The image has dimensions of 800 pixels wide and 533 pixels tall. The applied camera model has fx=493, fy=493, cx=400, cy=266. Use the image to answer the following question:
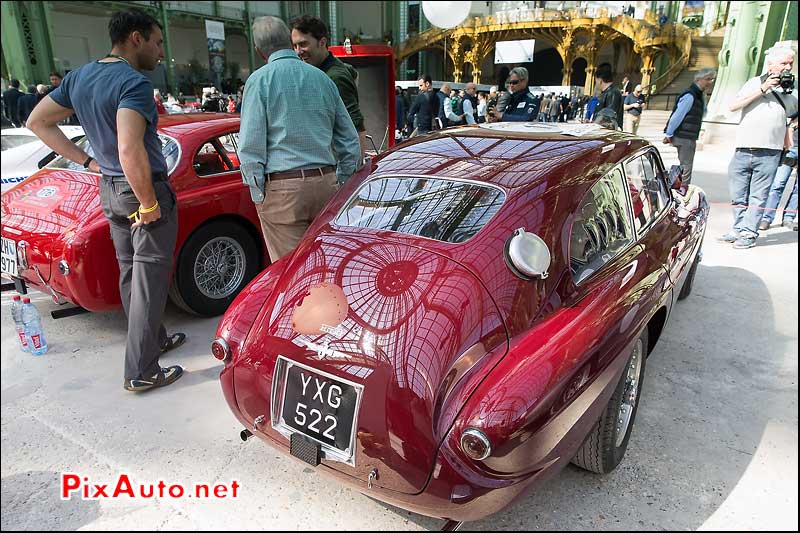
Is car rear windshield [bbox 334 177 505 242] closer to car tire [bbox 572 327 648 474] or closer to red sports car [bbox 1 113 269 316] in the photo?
car tire [bbox 572 327 648 474]

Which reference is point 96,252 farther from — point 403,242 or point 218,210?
point 403,242

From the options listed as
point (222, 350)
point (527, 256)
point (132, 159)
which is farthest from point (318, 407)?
point (132, 159)

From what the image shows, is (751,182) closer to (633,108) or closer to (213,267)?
(633,108)

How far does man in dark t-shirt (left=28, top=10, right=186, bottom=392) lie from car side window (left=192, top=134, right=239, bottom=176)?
0.95 m

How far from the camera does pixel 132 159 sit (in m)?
2.52

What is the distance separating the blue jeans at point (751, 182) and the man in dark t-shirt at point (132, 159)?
19.2 feet

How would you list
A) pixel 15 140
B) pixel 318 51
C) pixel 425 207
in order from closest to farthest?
1. pixel 425 207
2. pixel 318 51
3. pixel 15 140

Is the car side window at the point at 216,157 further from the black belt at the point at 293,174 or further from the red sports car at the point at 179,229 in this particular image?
the black belt at the point at 293,174

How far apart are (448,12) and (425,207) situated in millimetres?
8697

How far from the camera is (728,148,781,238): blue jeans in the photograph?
17.6 feet

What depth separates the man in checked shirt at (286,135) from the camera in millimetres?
2906

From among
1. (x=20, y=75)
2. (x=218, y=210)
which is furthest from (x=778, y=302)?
(x=20, y=75)

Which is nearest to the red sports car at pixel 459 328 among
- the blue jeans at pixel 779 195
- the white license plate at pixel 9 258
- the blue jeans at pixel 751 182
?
the white license plate at pixel 9 258

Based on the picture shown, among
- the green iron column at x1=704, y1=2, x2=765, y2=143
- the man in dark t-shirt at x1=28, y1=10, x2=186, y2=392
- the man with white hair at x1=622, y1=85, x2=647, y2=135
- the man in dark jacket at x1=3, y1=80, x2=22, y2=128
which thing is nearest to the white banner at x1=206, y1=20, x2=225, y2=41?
the man in dark jacket at x1=3, y1=80, x2=22, y2=128
